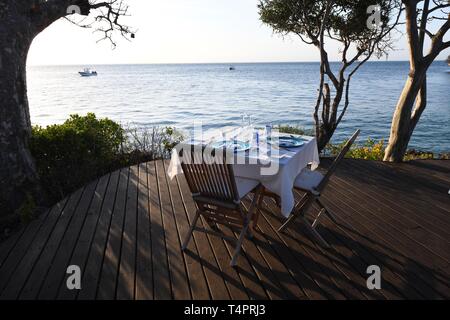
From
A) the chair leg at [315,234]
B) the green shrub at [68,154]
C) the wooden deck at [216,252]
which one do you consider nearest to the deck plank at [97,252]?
the wooden deck at [216,252]

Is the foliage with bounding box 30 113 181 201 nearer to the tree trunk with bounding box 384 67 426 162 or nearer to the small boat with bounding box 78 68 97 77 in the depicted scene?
the tree trunk with bounding box 384 67 426 162

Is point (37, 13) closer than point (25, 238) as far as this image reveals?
No

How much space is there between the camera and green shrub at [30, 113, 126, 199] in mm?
4316

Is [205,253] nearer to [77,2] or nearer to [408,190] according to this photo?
[408,190]

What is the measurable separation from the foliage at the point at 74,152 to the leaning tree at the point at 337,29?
3708 mm

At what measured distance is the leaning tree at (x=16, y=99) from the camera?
3779mm

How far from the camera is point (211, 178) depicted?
107 inches

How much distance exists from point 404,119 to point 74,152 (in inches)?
212

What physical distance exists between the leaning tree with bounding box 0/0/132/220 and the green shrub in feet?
0.70

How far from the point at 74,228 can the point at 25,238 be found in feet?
1.43

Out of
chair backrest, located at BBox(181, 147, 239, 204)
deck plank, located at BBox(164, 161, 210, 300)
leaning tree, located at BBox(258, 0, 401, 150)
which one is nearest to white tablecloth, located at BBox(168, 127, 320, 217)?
chair backrest, located at BBox(181, 147, 239, 204)

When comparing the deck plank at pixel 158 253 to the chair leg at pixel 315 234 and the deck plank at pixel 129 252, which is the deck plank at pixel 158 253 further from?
the chair leg at pixel 315 234

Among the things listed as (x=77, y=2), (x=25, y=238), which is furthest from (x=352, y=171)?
(x=77, y=2)

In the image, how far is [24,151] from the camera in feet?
13.1
